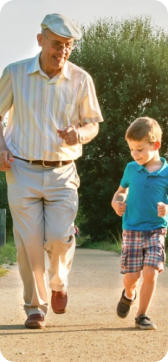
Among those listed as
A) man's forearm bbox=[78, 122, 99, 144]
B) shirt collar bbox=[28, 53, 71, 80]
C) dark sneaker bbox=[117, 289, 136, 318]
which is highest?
shirt collar bbox=[28, 53, 71, 80]

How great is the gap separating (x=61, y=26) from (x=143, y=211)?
140 cm

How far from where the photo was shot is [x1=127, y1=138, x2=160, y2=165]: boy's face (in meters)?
5.92

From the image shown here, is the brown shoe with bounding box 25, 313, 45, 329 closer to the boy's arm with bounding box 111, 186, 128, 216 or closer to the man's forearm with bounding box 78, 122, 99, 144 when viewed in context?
the boy's arm with bounding box 111, 186, 128, 216

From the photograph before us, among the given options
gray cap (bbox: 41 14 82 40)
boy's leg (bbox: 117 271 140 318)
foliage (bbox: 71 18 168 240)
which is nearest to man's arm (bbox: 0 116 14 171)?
gray cap (bbox: 41 14 82 40)

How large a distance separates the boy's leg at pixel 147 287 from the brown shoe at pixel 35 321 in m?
0.68

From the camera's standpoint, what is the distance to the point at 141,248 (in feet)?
19.7

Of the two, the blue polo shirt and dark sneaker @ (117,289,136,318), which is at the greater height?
the blue polo shirt

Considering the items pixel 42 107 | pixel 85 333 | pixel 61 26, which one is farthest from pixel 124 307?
pixel 61 26

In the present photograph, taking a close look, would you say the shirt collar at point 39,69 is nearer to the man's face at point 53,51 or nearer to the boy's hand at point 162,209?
the man's face at point 53,51

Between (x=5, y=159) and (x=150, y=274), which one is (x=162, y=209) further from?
(x=5, y=159)

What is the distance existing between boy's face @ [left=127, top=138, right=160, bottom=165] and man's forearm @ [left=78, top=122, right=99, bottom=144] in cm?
30

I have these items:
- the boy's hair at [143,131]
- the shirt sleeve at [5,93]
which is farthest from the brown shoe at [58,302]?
the shirt sleeve at [5,93]

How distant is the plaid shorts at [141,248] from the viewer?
19.4 ft

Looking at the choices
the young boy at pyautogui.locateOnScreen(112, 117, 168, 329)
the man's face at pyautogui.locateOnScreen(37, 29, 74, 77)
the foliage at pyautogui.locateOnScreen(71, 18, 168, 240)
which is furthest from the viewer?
the foliage at pyautogui.locateOnScreen(71, 18, 168, 240)
